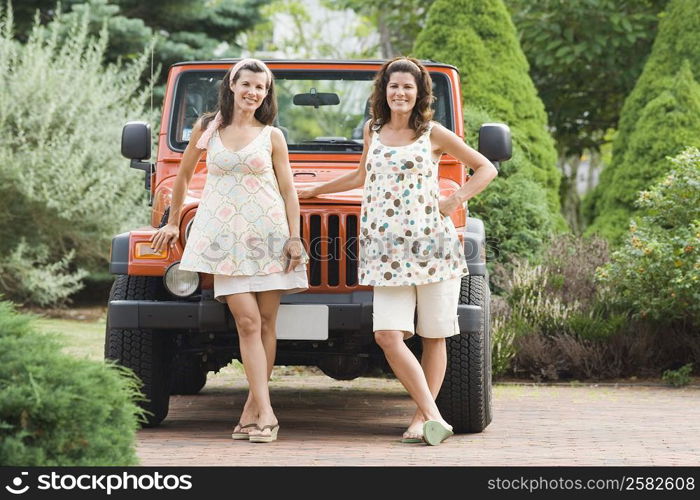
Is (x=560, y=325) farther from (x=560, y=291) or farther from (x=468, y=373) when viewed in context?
(x=468, y=373)

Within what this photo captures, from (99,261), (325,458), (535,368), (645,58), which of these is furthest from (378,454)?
(99,261)

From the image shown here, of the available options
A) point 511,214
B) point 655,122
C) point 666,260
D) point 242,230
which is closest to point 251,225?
point 242,230

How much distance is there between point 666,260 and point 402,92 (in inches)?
155

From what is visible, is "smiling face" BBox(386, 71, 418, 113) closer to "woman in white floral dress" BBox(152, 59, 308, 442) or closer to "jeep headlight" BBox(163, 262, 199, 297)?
"woman in white floral dress" BBox(152, 59, 308, 442)

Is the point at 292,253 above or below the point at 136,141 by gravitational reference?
below

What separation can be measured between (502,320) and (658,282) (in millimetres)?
1250

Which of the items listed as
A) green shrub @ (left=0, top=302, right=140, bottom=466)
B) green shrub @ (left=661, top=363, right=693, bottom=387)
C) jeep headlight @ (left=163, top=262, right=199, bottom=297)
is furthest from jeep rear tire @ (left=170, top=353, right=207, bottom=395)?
green shrub @ (left=0, top=302, right=140, bottom=466)

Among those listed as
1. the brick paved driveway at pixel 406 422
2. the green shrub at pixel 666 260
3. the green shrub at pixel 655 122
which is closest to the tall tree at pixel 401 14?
the green shrub at pixel 655 122

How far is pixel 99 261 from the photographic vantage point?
55.2 feet

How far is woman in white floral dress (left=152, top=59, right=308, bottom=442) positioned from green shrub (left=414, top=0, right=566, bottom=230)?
5.83m

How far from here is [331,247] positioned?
20.6ft

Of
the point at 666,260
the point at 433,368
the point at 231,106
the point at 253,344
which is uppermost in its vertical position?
the point at 231,106

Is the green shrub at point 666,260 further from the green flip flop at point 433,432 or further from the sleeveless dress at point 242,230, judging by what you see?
the sleeveless dress at point 242,230

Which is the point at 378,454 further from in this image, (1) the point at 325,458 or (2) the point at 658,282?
(2) the point at 658,282
